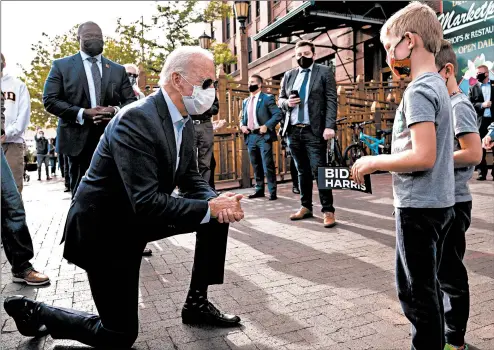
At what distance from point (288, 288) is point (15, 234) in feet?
7.71

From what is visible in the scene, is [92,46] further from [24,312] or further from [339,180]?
[339,180]

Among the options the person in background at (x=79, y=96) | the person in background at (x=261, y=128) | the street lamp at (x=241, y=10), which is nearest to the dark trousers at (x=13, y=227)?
the person in background at (x=79, y=96)

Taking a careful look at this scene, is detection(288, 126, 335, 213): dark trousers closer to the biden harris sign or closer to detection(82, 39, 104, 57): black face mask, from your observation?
detection(82, 39, 104, 57): black face mask

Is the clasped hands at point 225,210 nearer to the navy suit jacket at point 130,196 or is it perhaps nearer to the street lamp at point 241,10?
the navy suit jacket at point 130,196

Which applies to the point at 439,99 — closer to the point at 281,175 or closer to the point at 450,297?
the point at 450,297

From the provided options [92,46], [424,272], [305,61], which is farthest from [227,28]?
[424,272]

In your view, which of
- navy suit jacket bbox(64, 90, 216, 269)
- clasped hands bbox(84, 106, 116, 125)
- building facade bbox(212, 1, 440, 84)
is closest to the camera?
navy suit jacket bbox(64, 90, 216, 269)

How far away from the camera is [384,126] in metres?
12.8

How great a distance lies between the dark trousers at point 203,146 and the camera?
20.2 ft

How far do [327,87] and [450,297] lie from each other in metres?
3.86

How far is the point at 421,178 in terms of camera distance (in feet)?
6.45

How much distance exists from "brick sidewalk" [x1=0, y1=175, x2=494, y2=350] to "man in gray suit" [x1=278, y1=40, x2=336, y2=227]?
0.65 metres

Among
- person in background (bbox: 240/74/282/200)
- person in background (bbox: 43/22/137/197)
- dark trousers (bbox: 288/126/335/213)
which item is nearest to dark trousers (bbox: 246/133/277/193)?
person in background (bbox: 240/74/282/200)

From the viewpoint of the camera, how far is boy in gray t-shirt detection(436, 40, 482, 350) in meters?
2.36
